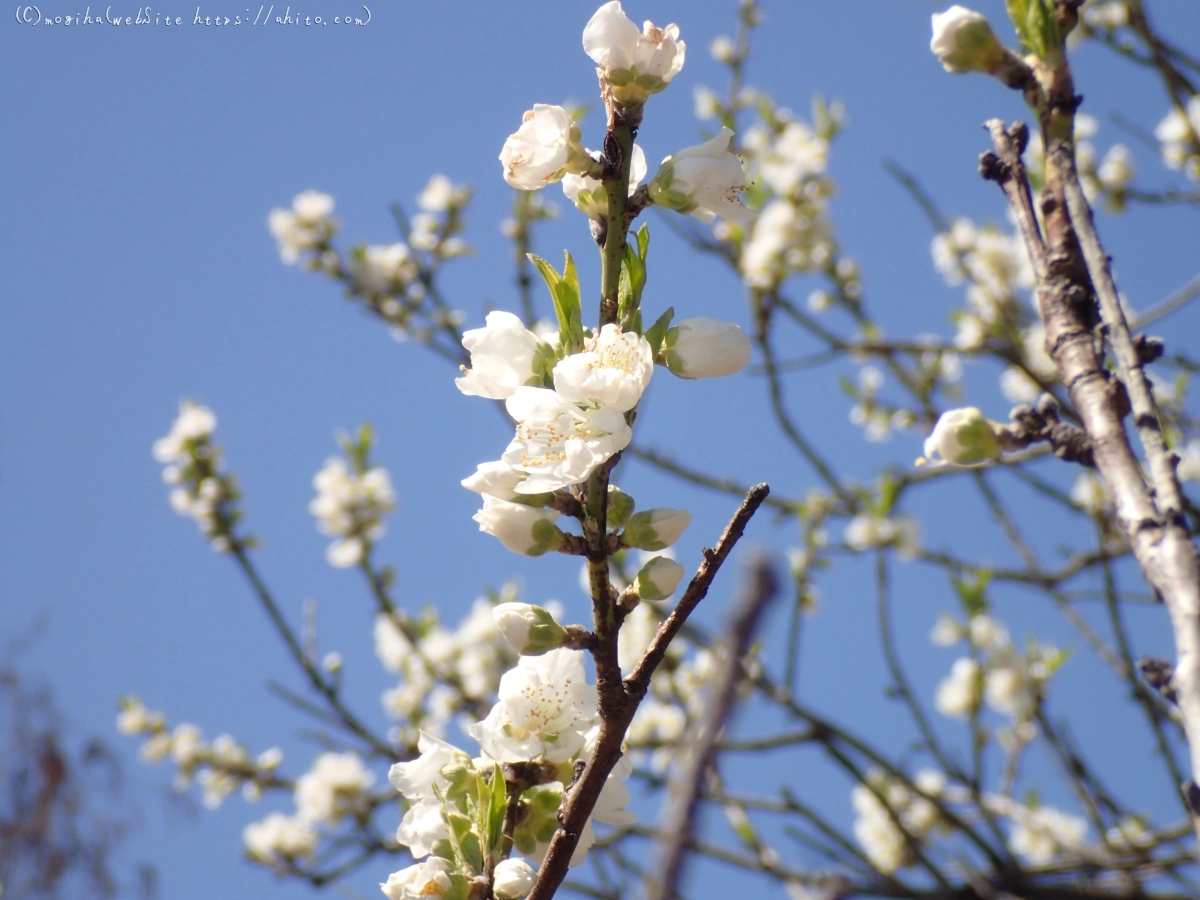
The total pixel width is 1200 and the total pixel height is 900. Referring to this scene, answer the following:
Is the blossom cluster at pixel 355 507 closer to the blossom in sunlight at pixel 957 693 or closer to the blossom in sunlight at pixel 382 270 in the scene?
the blossom in sunlight at pixel 382 270

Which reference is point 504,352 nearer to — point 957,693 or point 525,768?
point 525,768

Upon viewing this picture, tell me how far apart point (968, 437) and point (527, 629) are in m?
0.57

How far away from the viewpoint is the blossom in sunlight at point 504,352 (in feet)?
3.41

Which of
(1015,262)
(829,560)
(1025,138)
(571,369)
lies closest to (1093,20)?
(1015,262)

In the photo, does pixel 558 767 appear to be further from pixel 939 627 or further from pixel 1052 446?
pixel 939 627

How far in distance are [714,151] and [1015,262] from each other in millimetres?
4242

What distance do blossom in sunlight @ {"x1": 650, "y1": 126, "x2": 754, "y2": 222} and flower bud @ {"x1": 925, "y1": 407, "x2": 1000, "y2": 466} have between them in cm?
34

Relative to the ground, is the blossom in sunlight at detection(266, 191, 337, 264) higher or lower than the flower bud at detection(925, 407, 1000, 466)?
higher

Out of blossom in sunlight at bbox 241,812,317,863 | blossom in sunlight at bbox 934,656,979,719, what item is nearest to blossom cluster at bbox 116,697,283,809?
blossom in sunlight at bbox 241,812,317,863

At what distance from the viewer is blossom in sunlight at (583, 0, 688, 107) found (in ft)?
3.40

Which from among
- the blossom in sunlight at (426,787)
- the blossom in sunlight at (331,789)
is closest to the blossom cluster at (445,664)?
the blossom in sunlight at (331,789)

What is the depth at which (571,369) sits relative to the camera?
946 millimetres

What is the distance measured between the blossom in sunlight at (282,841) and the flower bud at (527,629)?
3160 millimetres

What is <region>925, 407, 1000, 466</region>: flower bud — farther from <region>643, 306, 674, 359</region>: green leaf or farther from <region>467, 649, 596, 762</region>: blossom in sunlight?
<region>467, 649, 596, 762</region>: blossom in sunlight
